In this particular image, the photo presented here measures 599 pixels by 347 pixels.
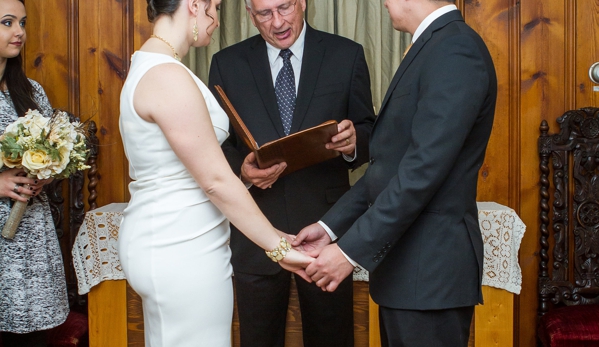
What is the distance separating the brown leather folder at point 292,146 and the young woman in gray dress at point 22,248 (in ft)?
2.99

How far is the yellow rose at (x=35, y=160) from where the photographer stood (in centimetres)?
237

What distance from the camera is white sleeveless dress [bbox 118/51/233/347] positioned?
5.71ft

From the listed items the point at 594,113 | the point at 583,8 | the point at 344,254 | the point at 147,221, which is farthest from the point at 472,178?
the point at 583,8

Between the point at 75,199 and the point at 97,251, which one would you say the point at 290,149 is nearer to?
the point at 97,251

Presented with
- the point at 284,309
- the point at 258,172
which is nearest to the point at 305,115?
the point at 258,172

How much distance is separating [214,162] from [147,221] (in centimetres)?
25

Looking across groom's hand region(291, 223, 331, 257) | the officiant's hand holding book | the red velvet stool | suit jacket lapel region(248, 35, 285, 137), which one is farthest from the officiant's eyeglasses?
the red velvet stool

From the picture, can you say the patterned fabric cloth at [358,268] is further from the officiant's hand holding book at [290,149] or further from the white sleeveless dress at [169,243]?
the white sleeveless dress at [169,243]

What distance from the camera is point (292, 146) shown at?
225 cm

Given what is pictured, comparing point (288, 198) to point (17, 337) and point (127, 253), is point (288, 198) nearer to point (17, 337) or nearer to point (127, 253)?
point (127, 253)

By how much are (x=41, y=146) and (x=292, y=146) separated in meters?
0.93

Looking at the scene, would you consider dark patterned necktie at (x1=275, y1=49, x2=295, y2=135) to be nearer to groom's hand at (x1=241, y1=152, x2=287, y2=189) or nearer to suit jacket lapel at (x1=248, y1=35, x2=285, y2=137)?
suit jacket lapel at (x1=248, y1=35, x2=285, y2=137)

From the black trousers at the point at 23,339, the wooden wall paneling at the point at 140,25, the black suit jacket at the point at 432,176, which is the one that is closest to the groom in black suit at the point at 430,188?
the black suit jacket at the point at 432,176

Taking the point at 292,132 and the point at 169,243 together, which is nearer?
the point at 169,243
